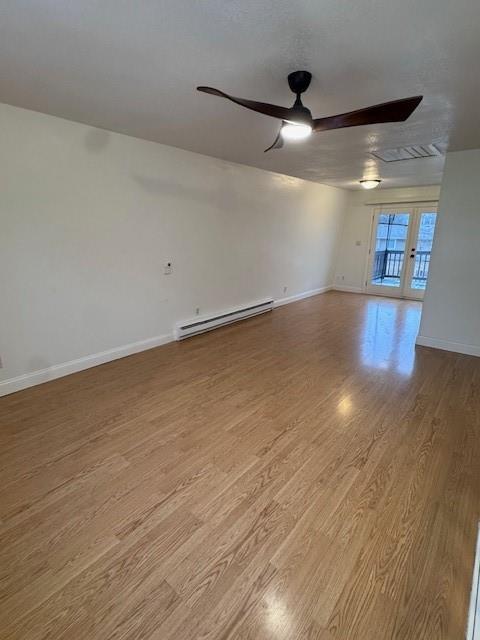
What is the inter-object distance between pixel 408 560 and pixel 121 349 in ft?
10.4

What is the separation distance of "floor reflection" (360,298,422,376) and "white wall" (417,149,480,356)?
1.54 ft

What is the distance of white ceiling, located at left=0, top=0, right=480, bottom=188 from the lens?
1.41m

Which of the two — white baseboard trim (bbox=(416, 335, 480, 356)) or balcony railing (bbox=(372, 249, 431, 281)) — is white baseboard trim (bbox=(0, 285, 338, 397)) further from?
balcony railing (bbox=(372, 249, 431, 281))

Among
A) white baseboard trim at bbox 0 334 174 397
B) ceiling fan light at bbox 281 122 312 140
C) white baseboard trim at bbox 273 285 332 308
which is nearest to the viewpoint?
ceiling fan light at bbox 281 122 312 140

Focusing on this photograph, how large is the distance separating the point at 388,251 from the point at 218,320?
15.9ft

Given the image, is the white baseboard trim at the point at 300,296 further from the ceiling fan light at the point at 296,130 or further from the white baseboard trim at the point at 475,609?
the white baseboard trim at the point at 475,609

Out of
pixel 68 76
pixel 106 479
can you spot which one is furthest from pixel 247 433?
pixel 68 76

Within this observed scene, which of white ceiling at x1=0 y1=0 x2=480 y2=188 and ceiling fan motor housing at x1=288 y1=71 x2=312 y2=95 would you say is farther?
ceiling fan motor housing at x1=288 y1=71 x2=312 y2=95

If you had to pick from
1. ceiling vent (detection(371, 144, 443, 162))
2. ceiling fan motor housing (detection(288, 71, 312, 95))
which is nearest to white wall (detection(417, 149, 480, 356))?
ceiling vent (detection(371, 144, 443, 162))

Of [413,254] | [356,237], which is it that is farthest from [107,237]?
[413,254]

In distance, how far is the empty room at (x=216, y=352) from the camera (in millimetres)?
1364

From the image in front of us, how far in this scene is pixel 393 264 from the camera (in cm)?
740

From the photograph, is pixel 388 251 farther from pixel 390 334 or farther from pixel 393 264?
pixel 390 334

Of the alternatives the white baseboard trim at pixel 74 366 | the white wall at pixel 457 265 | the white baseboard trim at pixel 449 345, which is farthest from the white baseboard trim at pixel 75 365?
the white wall at pixel 457 265
